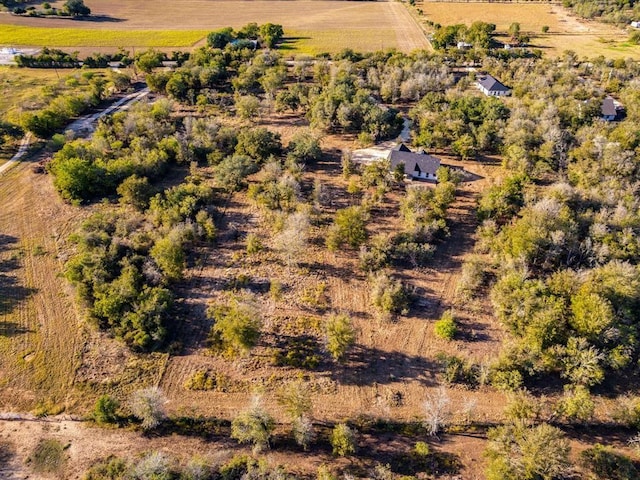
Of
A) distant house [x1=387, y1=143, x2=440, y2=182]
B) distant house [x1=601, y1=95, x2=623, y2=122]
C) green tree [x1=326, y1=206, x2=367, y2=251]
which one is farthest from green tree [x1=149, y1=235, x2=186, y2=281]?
distant house [x1=601, y1=95, x2=623, y2=122]

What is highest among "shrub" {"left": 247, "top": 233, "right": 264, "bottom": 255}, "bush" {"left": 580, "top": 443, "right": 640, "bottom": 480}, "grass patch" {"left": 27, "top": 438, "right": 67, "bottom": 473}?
"shrub" {"left": 247, "top": 233, "right": 264, "bottom": 255}

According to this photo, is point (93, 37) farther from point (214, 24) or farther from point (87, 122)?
point (87, 122)

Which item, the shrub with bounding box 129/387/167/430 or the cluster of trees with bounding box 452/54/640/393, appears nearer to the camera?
the shrub with bounding box 129/387/167/430

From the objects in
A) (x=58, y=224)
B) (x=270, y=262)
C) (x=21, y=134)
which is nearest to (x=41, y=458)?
(x=270, y=262)

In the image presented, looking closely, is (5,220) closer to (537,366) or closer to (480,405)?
(480,405)

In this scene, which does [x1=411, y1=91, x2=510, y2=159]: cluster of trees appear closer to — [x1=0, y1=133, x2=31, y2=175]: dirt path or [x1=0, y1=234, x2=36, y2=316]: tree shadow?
[x1=0, y1=234, x2=36, y2=316]: tree shadow

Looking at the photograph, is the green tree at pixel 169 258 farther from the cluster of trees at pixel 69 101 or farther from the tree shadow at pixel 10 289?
the cluster of trees at pixel 69 101
